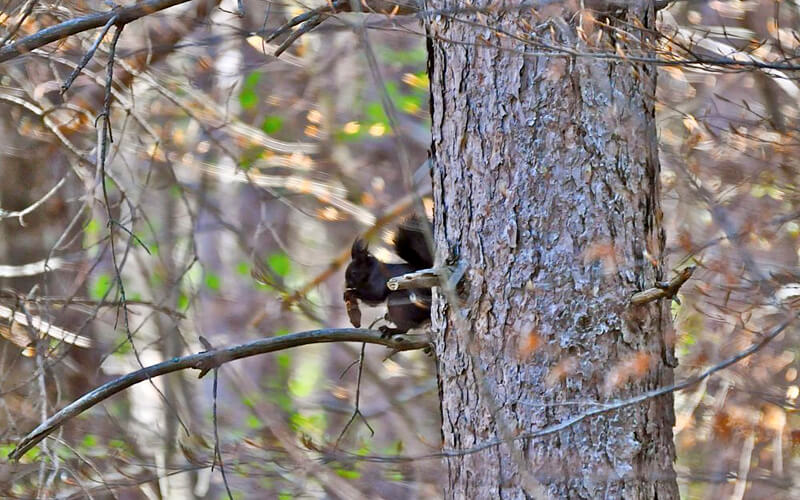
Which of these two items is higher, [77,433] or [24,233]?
[24,233]

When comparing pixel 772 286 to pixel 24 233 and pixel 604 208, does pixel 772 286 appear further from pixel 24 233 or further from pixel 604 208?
pixel 24 233

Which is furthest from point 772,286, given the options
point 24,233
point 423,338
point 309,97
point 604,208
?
point 309,97

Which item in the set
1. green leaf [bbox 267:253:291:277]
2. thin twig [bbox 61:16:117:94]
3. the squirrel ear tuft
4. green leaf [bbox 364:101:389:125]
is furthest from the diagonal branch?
green leaf [bbox 364:101:389:125]

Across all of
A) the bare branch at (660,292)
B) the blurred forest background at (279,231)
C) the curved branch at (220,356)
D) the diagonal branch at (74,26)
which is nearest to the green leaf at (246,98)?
the blurred forest background at (279,231)

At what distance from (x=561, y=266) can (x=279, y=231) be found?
20.3ft

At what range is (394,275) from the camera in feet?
12.8

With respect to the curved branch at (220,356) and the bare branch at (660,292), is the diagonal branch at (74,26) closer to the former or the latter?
the curved branch at (220,356)

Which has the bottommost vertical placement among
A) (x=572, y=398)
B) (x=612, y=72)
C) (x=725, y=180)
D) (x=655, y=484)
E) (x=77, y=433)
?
(x=77, y=433)

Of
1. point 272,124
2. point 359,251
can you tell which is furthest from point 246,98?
point 359,251

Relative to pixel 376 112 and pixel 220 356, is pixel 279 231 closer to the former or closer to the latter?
pixel 376 112

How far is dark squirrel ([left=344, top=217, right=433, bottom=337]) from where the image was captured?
3.76 meters

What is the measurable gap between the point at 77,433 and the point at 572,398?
406 cm

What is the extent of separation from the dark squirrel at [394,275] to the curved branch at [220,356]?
927 millimetres

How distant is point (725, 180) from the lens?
3828 mm
